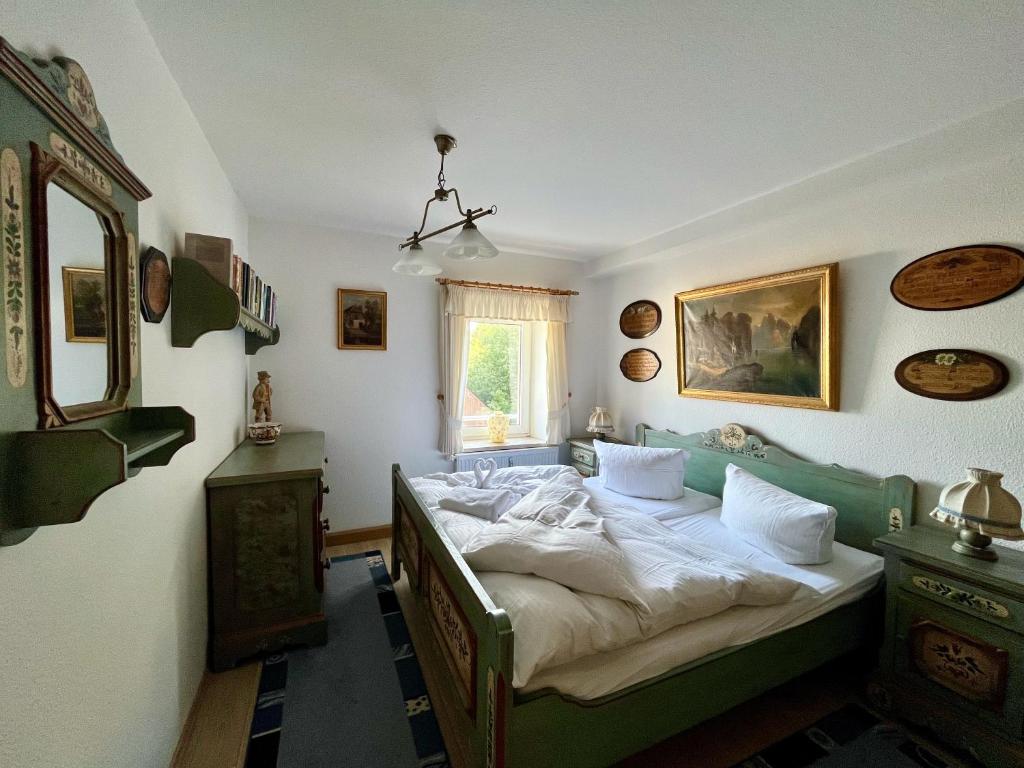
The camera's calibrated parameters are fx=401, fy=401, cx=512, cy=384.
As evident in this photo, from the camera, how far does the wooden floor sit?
1530mm

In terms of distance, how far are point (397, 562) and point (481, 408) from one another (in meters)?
1.68

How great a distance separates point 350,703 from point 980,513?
8.82 ft

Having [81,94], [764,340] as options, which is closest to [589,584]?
[81,94]

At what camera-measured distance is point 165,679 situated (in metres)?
1.38

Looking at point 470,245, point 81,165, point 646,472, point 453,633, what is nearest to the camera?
point 81,165

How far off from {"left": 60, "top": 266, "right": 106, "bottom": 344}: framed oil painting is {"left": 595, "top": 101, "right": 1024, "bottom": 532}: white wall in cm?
299

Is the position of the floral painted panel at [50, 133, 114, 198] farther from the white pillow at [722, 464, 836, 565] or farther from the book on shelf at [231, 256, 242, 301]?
the white pillow at [722, 464, 836, 565]

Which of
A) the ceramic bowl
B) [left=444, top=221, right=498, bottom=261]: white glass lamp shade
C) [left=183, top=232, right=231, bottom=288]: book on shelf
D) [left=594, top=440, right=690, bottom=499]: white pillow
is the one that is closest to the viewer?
[left=183, top=232, right=231, bottom=288]: book on shelf

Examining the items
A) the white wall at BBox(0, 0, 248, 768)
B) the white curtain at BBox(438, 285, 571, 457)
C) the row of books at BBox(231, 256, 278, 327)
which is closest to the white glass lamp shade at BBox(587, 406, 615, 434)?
the white curtain at BBox(438, 285, 571, 457)

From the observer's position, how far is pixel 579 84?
1487 millimetres

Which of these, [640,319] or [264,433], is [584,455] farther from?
[264,433]

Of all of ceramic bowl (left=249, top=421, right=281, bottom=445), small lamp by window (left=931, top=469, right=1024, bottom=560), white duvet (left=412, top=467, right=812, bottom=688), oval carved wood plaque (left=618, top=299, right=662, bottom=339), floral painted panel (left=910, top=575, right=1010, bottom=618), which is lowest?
floral painted panel (left=910, top=575, right=1010, bottom=618)

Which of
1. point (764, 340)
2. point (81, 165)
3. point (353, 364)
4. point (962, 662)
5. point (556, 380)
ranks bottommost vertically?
point (962, 662)

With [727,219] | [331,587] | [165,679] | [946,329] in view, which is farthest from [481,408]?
[946,329]
